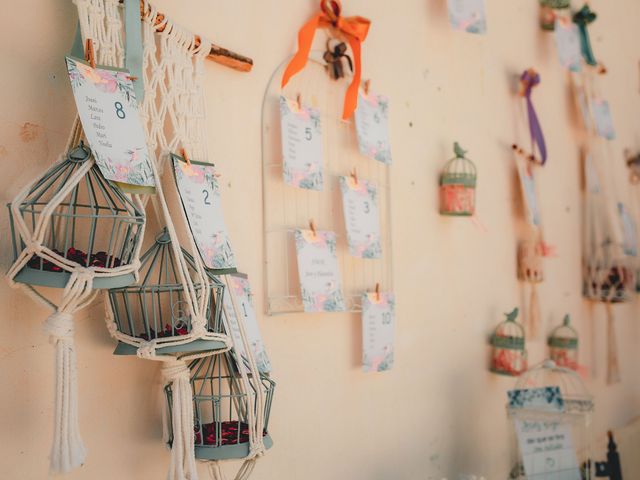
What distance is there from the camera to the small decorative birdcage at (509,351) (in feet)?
5.65

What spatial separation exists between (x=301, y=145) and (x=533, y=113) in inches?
38.9

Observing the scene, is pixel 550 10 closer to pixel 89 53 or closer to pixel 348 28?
pixel 348 28

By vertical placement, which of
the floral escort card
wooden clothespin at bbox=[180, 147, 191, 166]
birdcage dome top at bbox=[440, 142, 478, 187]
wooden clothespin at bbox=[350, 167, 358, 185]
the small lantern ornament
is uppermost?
birdcage dome top at bbox=[440, 142, 478, 187]

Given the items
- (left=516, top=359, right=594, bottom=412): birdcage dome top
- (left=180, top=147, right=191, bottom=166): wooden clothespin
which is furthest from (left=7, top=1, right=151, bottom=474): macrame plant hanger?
(left=516, top=359, right=594, bottom=412): birdcage dome top

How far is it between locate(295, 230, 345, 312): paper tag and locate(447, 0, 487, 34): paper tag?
2.16 feet

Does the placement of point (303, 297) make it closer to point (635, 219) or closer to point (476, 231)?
point (476, 231)

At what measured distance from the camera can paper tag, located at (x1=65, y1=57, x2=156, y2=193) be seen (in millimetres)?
804

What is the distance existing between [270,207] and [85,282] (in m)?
0.48

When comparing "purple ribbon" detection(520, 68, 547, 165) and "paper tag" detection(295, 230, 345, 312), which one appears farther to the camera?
"purple ribbon" detection(520, 68, 547, 165)

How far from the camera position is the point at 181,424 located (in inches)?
35.8

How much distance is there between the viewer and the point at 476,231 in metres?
1.76

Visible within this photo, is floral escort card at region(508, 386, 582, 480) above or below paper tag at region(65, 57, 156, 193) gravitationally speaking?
below

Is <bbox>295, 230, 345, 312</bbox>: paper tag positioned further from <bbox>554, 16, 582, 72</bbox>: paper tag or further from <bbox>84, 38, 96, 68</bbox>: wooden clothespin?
<bbox>554, 16, 582, 72</bbox>: paper tag

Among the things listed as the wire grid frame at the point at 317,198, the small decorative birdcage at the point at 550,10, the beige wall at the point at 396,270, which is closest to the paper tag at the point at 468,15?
the beige wall at the point at 396,270
